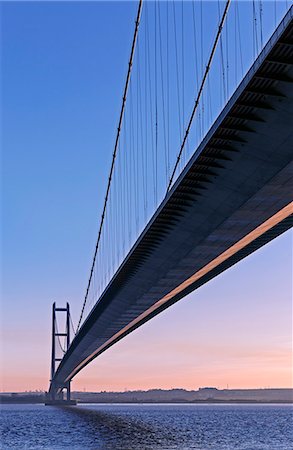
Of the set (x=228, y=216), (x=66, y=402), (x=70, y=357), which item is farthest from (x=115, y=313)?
(x=66, y=402)

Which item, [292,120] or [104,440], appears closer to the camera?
[292,120]

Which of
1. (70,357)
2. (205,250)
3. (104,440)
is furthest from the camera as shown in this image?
(70,357)

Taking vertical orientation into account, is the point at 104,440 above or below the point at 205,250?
below

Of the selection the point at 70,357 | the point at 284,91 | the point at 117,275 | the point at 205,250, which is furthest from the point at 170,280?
the point at 70,357

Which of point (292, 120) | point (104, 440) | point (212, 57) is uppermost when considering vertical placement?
point (212, 57)

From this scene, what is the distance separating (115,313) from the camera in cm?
5788

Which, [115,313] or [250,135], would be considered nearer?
[250,135]

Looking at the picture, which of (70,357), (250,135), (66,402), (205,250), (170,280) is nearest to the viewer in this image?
(250,135)

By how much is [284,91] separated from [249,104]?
136 centimetres

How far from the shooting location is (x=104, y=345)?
78.2m

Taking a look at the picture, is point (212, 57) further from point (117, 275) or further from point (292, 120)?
point (117, 275)

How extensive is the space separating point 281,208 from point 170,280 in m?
15.3

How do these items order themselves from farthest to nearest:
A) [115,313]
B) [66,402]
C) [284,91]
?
[66,402] < [115,313] < [284,91]

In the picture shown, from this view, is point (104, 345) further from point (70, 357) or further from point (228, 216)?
point (228, 216)
